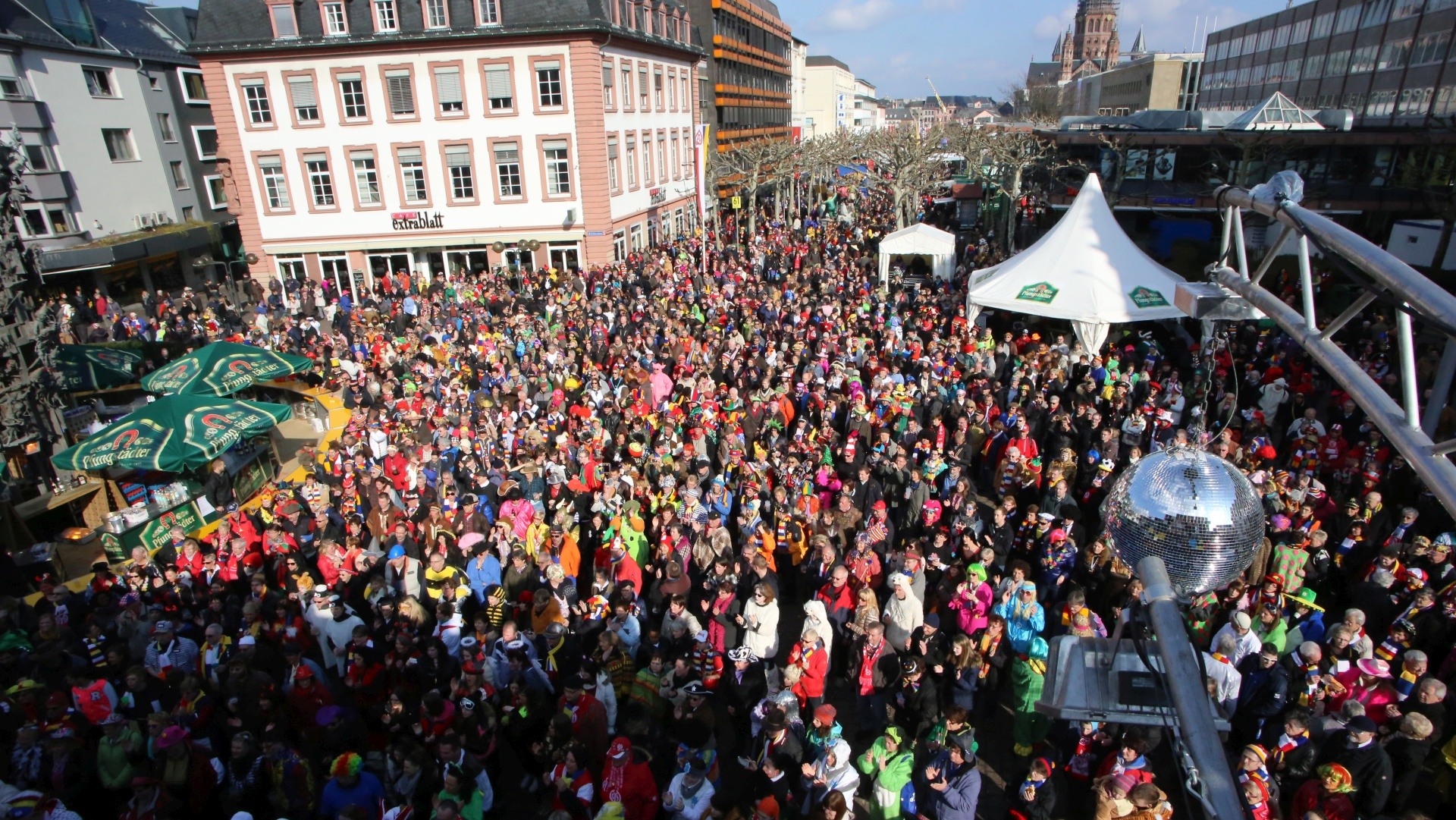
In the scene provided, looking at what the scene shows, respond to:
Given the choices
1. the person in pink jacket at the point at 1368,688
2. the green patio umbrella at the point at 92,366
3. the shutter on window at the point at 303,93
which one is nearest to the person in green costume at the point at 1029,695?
the person in pink jacket at the point at 1368,688

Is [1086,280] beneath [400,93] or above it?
beneath

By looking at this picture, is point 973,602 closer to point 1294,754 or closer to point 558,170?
point 1294,754

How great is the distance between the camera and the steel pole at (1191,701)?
5.74 feet

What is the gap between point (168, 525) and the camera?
10.8 m

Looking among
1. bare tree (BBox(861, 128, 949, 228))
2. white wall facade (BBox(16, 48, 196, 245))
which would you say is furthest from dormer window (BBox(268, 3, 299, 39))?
bare tree (BBox(861, 128, 949, 228))

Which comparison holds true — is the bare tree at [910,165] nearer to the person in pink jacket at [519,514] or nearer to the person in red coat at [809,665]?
the person in pink jacket at [519,514]

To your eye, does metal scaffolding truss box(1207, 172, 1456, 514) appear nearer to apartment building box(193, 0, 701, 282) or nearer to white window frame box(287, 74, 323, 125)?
apartment building box(193, 0, 701, 282)

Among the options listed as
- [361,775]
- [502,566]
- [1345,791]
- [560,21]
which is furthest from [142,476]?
[560,21]

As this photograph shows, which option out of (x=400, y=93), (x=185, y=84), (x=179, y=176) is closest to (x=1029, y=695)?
(x=400, y=93)

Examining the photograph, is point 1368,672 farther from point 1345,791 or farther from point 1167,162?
point 1167,162

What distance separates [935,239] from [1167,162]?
15.6 metres

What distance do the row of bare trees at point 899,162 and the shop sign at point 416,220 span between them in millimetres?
14011

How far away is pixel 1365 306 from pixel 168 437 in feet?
41.3

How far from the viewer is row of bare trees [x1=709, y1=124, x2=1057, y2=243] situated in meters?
32.0
